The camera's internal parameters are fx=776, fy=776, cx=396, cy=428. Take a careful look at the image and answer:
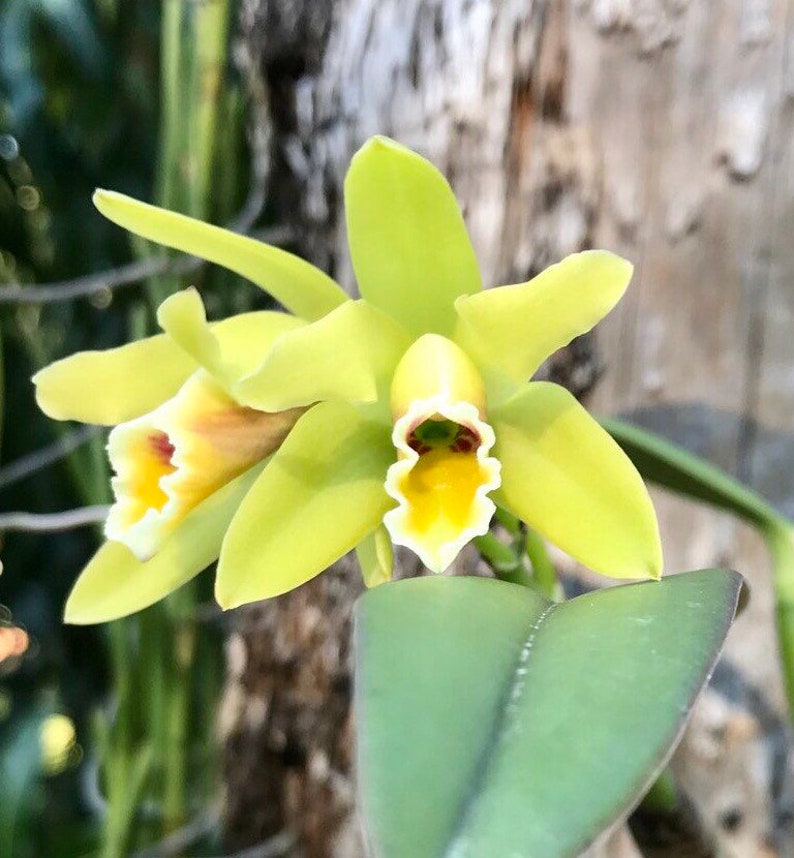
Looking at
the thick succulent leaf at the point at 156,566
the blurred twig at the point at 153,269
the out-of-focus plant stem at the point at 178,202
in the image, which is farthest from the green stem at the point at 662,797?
the blurred twig at the point at 153,269

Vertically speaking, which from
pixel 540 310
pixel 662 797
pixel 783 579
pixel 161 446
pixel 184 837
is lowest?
pixel 184 837

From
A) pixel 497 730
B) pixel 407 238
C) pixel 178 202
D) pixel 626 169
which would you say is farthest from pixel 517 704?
pixel 178 202

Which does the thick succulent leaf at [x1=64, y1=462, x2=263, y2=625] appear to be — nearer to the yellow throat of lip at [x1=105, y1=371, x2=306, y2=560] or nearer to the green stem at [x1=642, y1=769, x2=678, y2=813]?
the yellow throat of lip at [x1=105, y1=371, x2=306, y2=560]

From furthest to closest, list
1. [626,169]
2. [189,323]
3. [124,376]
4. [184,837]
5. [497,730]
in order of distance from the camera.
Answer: [184,837], [626,169], [124,376], [189,323], [497,730]

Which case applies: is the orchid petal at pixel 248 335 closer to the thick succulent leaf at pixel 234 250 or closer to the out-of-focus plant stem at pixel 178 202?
the thick succulent leaf at pixel 234 250

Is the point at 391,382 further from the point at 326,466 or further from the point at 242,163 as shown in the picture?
the point at 242,163

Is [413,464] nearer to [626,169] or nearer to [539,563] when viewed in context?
[539,563]

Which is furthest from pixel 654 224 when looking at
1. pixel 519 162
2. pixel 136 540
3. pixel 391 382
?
pixel 136 540
